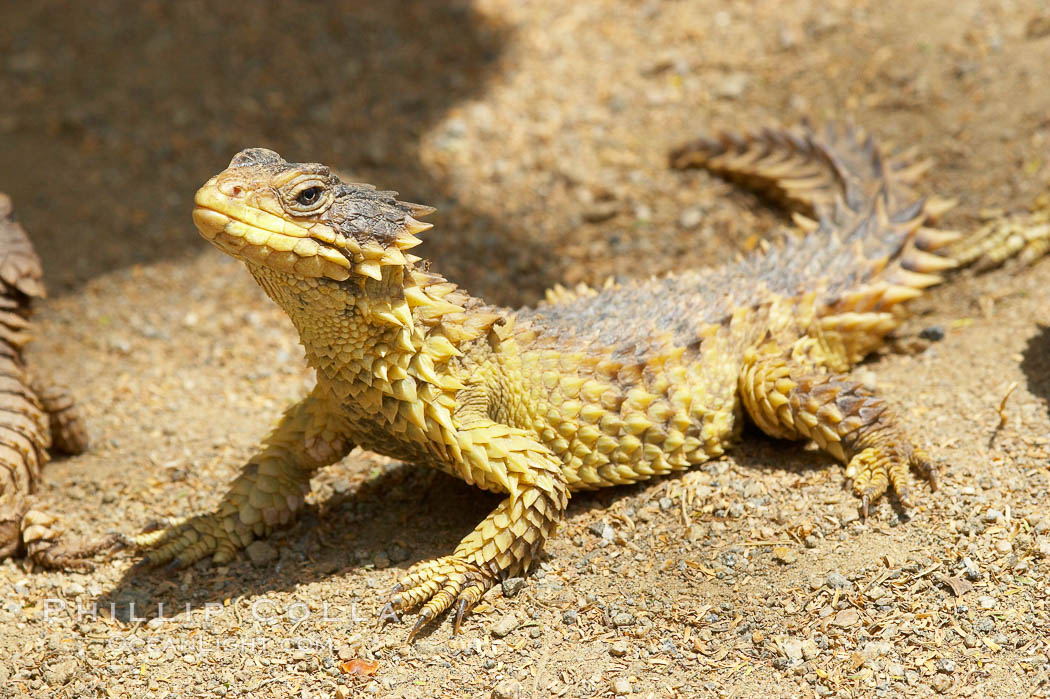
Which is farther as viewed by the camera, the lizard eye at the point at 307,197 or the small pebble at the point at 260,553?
the small pebble at the point at 260,553

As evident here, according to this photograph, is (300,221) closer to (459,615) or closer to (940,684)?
(459,615)

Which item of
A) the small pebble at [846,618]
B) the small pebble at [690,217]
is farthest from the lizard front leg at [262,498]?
the small pebble at [690,217]

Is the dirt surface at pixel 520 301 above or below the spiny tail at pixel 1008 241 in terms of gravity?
below

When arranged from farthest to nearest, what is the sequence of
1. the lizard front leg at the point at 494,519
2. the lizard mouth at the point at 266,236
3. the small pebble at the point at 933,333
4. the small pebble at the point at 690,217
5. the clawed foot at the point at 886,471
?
1. the small pebble at the point at 690,217
2. the small pebble at the point at 933,333
3. the clawed foot at the point at 886,471
4. the lizard front leg at the point at 494,519
5. the lizard mouth at the point at 266,236

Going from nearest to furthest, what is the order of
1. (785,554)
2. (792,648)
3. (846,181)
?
(792,648)
(785,554)
(846,181)

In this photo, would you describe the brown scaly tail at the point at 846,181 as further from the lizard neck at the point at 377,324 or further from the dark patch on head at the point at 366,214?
the dark patch on head at the point at 366,214

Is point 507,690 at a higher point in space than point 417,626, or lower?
higher

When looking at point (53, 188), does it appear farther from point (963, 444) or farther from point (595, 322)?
point (963, 444)

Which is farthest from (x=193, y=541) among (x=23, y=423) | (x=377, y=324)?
(x=377, y=324)
